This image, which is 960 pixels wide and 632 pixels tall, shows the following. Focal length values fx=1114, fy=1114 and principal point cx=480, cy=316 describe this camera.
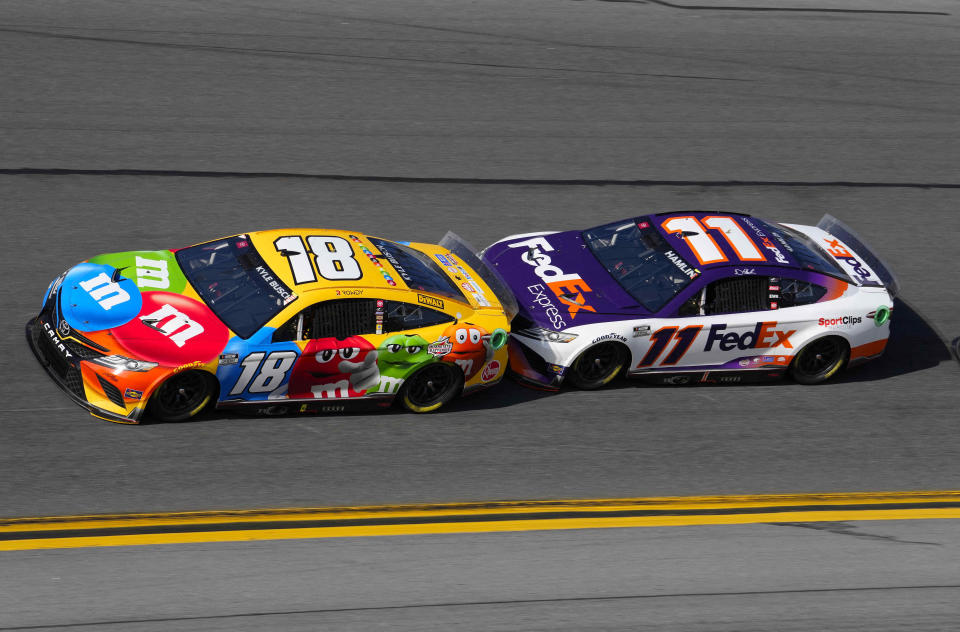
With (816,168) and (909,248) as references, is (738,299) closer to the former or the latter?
(909,248)

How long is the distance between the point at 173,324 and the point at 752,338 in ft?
17.7

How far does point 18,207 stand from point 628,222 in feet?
22.3

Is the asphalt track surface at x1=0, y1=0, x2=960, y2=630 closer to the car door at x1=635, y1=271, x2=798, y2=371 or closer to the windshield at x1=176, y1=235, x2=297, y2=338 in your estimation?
the car door at x1=635, y1=271, x2=798, y2=371

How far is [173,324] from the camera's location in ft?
29.8

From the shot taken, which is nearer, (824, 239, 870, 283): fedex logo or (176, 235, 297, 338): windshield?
(176, 235, 297, 338): windshield

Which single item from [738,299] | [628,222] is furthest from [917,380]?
[628,222]

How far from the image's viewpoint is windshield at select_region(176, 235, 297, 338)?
9.18m

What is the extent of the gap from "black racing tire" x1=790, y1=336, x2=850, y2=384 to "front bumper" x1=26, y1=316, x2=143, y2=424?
6.31 metres

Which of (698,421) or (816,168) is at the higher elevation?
(816,168)

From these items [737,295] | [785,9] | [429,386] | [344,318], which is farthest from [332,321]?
[785,9]

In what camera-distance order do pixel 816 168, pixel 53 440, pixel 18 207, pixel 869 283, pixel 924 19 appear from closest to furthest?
pixel 53 440 → pixel 869 283 → pixel 18 207 → pixel 816 168 → pixel 924 19

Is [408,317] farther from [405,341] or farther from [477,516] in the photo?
[477,516]

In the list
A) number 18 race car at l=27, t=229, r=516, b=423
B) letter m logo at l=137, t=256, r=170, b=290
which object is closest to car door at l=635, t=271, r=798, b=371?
number 18 race car at l=27, t=229, r=516, b=423

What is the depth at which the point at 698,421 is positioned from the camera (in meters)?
10.3
